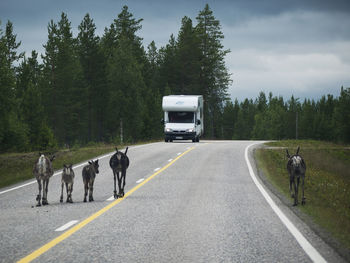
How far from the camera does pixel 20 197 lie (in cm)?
1274

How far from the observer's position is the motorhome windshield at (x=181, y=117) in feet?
125

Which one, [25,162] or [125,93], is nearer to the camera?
[25,162]

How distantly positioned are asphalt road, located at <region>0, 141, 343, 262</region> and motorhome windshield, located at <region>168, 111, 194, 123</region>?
2274 cm

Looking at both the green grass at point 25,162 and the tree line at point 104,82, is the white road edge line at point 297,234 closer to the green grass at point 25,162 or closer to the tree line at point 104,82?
the green grass at point 25,162

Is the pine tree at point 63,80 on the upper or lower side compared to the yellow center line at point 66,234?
upper

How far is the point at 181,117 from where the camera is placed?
125 feet

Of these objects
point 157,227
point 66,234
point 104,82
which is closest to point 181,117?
point 157,227

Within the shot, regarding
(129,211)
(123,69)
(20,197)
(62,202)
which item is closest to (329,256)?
(129,211)

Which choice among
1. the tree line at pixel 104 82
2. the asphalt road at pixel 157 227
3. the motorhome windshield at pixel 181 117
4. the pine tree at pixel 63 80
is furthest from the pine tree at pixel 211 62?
the asphalt road at pixel 157 227

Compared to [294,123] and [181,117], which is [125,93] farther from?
[294,123]

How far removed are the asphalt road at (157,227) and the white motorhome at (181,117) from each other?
2229 cm

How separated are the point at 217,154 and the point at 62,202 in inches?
617

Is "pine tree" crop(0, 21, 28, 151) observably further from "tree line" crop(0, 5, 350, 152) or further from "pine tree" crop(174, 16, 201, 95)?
"pine tree" crop(174, 16, 201, 95)

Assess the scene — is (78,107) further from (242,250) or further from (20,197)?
(242,250)
